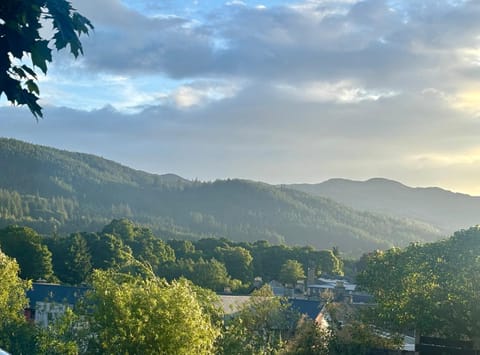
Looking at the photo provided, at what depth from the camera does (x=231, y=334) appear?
22.5 meters

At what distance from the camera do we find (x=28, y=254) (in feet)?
209

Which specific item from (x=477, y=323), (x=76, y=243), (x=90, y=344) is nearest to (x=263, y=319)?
(x=477, y=323)

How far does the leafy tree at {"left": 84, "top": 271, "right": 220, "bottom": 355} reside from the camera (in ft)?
56.3

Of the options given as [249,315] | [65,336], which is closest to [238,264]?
[249,315]

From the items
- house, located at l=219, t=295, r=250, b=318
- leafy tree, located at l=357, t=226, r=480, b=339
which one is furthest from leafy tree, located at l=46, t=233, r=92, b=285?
leafy tree, located at l=357, t=226, r=480, b=339

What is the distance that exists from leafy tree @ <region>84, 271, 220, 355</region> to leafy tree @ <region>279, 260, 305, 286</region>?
65.2 metres

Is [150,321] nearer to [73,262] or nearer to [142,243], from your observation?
[73,262]

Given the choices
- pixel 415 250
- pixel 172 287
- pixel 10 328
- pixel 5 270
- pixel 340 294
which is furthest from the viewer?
pixel 340 294

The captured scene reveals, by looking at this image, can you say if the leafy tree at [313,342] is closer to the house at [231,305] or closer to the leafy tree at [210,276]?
the house at [231,305]

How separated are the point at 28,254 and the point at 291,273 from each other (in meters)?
31.1

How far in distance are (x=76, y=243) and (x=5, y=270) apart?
43.2 meters

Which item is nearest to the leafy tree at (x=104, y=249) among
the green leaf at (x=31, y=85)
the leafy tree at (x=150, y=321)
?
the leafy tree at (x=150, y=321)

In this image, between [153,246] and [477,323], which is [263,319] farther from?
[153,246]

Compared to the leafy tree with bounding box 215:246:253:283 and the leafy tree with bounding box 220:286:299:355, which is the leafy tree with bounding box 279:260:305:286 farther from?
the leafy tree with bounding box 220:286:299:355
